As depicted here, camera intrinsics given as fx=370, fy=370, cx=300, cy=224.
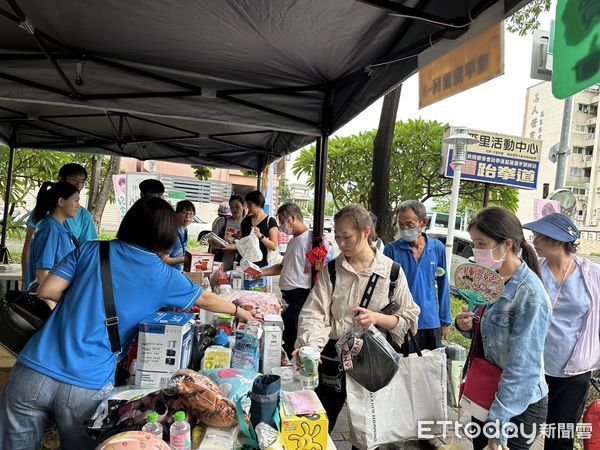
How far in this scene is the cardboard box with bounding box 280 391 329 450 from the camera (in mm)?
1284

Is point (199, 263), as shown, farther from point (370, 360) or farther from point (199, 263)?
point (370, 360)

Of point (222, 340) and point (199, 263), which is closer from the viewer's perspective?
point (222, 340)

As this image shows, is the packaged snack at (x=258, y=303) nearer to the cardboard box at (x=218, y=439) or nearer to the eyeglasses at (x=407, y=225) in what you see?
the cardboard box at (x=218, y=439)

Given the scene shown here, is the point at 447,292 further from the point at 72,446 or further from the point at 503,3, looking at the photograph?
the point at 72,446

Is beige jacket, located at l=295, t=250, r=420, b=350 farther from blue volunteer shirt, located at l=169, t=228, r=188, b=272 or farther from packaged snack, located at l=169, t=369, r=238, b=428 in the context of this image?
blue volunteer shirt, located at l=169, t=228, r=188, b=272

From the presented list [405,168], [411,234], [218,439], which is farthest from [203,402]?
[405,168]

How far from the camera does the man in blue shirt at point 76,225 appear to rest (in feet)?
10.0

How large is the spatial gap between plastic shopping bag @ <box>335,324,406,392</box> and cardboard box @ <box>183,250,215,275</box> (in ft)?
5.92

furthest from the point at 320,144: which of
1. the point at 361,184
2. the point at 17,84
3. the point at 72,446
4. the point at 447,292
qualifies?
the point at 361,184

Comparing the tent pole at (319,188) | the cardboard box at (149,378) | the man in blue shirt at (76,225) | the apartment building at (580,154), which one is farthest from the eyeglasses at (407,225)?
the apartment building at (580,154)

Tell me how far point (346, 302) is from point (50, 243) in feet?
6.73

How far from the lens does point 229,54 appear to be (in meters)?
2.66

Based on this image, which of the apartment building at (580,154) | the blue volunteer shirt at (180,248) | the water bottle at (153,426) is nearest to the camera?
the water bottle at (153,426)

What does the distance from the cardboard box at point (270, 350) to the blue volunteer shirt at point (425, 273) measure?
1528mm
